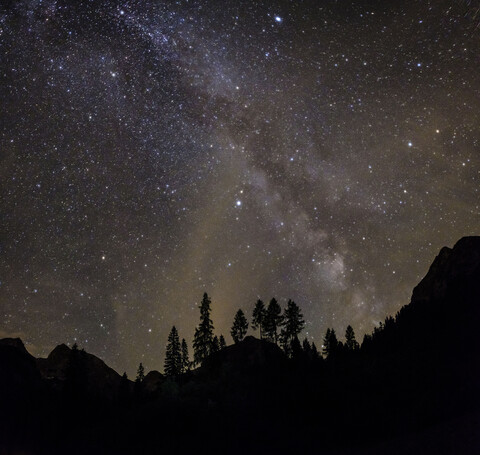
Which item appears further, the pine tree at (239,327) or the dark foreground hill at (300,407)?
the pine tree at (239,327)

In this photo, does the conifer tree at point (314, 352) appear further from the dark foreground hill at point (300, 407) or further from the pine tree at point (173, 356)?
the pine tree at point (173, 356)

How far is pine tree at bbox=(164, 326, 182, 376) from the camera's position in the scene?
7094cm

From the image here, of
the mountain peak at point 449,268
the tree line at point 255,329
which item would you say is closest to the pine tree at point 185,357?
the tree line at point 255,329

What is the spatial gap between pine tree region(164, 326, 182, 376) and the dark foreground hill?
694 inches

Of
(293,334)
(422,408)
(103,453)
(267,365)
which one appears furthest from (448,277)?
(103,453)

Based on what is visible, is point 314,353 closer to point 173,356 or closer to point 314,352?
point 314,352

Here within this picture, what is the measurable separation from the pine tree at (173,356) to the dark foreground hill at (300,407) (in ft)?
57.8

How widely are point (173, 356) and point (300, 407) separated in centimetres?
4566

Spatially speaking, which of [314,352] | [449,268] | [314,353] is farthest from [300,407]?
[449,268]

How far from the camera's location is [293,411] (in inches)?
1235

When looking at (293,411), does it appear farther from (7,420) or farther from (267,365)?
(7,420)

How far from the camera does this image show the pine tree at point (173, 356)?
70.9 meters

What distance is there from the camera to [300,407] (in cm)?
3189

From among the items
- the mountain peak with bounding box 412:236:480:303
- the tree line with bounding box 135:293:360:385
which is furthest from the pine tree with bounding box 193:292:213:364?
the mountain peak with bounding box 412:236:480:303
